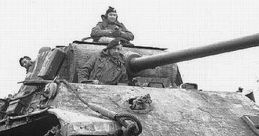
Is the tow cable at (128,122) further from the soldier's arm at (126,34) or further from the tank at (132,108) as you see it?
the soldier's arm at (126,34)

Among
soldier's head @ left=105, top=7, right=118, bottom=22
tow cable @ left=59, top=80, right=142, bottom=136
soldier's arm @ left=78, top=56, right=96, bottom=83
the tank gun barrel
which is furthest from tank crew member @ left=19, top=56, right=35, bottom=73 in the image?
tow cable @ left=59, top=80, right=142, bottom=136

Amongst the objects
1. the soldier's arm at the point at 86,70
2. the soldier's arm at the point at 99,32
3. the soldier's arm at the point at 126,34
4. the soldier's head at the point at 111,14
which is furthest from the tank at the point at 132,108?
the soldier's head at the point at 111,14

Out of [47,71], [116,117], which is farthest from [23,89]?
[116,117]

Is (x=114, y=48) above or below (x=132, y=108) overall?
above

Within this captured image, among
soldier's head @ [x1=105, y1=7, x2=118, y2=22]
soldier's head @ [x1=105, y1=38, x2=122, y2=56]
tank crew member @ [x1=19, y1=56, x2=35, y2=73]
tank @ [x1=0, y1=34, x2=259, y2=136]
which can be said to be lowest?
tank @ [x1=0, y1=34, x2=259, y2=136]

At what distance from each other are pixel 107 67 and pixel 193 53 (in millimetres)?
1516

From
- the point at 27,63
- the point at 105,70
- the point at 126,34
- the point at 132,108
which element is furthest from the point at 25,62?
the point at 132,108

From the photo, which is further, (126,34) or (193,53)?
(126,34)

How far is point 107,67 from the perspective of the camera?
25.3 feet

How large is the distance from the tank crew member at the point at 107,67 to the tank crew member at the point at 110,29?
118cm

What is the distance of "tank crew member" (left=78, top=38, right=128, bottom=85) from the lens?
7.66 metres

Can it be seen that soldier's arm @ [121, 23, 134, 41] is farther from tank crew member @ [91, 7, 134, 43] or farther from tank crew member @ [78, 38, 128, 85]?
tank crew member @ [78, 38, 128, 85]

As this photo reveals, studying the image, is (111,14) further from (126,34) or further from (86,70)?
(86,70)

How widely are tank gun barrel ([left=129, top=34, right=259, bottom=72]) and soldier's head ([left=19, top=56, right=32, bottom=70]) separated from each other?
229 cm
